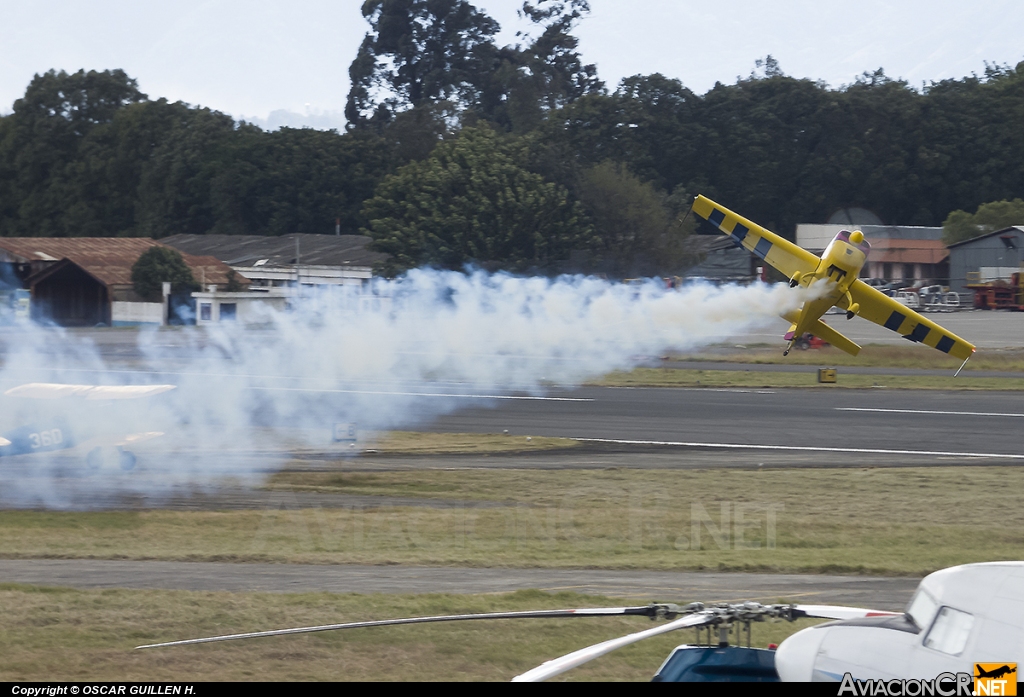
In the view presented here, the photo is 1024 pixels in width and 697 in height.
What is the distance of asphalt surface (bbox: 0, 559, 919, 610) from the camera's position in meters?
15.8

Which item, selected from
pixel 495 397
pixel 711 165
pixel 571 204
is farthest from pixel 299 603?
pixel 711 165

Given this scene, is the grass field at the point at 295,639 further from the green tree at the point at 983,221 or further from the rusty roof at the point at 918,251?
the green tree at the point at 983,221

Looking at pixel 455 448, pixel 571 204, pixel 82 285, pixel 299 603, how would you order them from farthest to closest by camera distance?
pixel 82 285 → pixel 571 204 → pixel 455 448 → pixel 299 603

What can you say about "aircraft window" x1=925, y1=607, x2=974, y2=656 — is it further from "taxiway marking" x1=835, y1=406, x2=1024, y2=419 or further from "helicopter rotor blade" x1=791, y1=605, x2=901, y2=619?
"taxiway marking" x1=835, y1=406, x2=1024, y2=419

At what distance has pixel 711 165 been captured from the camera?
94438 millimetres

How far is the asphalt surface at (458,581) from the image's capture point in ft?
51.9

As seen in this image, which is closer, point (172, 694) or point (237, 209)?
point (172, 694)

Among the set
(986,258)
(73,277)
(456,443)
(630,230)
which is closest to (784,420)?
(456,443)

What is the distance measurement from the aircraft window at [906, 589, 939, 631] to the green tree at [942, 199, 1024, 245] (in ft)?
249

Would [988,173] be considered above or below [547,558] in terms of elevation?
above

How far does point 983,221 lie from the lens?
77938mm

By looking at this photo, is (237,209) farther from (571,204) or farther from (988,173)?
(988,173)

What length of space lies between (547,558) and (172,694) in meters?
10.2

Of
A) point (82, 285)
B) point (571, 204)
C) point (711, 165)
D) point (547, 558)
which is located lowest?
point (547, 558)
